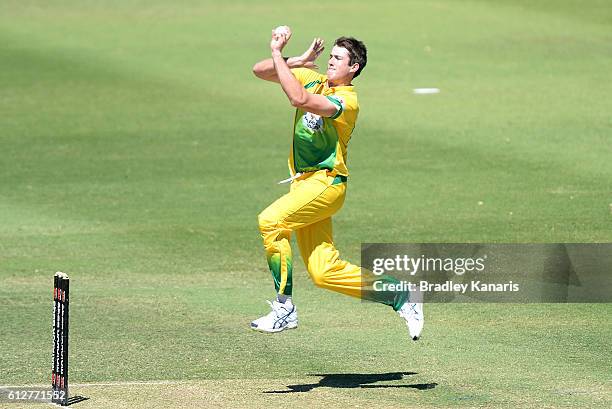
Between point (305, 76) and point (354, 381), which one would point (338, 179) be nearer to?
point (305, 76)

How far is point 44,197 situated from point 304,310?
6.62 metres

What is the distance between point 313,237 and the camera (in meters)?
10.6

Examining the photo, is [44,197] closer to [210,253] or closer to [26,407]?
[210,253]

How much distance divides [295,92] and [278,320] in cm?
181

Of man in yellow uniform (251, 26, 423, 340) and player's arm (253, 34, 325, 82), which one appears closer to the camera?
man in yellow uniform (251, 26, 423, 340)

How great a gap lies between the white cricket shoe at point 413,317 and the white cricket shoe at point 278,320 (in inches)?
34.6

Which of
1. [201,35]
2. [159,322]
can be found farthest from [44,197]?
[201,35]

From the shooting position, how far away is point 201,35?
97.2 ft

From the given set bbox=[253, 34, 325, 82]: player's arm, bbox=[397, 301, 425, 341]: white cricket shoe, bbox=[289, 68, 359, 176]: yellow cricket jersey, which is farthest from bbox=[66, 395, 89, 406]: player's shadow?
bbox=[253, 34, 325, 82]: player's arm

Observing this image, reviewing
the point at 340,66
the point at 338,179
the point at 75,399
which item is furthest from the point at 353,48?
the point at 75,399

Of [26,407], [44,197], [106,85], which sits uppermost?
[106,85]

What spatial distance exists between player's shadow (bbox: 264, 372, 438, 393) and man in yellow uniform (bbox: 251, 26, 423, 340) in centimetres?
40

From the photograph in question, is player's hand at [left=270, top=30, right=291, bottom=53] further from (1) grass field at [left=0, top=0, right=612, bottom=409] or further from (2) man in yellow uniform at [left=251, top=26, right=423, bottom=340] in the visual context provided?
(1) grass field at [left=0, top=0, right=612, bottom=409]

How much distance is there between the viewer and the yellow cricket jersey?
10312 mm
